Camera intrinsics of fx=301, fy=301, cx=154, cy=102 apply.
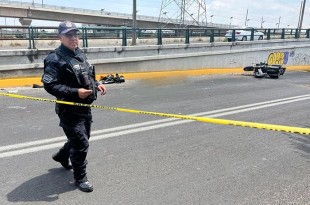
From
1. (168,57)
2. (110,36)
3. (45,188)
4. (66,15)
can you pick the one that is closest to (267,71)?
(168,57)

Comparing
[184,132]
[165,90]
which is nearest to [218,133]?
[184,132]

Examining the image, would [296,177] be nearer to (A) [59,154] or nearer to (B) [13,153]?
(A) [59,154]

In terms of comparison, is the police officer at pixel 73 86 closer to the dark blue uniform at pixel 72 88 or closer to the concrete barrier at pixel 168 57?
the dark blue uniform at pixel 72 88

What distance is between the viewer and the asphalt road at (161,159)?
3291 mm

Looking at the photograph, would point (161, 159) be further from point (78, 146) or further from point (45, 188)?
point (45, 188)

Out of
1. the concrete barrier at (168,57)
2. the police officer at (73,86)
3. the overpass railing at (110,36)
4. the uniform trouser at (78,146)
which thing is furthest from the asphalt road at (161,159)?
the overpass railing at (110,36)

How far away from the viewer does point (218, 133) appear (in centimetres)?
547

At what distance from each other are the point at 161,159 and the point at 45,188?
5.19 ft

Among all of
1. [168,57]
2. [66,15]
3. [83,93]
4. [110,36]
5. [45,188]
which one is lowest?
[45,188]

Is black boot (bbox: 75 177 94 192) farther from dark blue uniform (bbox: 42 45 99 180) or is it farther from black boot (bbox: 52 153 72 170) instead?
black boot (bbox: 52 153 72 170)

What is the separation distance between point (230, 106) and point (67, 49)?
18.4 ft

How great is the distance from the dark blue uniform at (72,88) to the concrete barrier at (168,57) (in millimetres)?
7956

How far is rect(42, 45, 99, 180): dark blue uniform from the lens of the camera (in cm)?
309

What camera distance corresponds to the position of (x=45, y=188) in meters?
3.38
